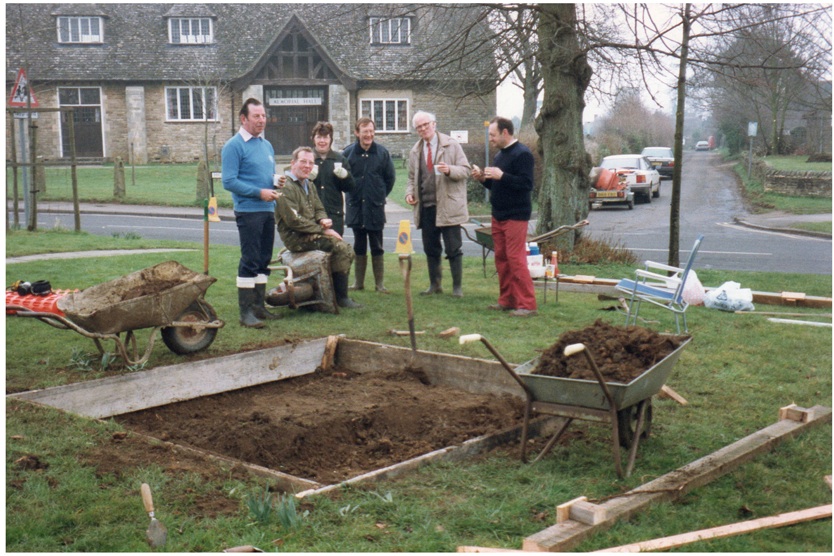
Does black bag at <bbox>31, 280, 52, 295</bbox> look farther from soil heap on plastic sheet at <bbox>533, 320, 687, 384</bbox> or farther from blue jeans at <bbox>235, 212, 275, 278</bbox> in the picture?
soil heap on plastic sheet at <bbox>533, 320, 687, 384</bbox>

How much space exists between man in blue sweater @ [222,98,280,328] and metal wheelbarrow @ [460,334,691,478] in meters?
3.92

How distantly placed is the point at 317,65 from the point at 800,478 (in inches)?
1474

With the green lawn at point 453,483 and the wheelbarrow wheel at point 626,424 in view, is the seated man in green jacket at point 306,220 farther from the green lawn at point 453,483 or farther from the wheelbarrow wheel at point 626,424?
the wheelbarrow wheel at point 626,424

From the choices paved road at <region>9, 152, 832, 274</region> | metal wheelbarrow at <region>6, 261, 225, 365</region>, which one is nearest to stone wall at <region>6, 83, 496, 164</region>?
paved road at <region>9, 152, 832, 274</region>

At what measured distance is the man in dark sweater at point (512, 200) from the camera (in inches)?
354

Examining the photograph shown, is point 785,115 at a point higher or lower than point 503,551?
higher

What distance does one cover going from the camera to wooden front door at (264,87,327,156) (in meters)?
40.4

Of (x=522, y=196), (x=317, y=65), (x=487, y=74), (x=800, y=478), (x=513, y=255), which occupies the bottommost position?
(x=800, y=478)

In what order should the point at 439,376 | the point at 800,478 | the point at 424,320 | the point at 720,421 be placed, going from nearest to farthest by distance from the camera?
the point at 800,478, the point at 720,421, the point at 439,376, the point at 424,320

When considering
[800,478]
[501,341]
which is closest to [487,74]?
[501,341]

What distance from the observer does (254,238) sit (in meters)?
8.51

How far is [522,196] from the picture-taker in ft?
29.9

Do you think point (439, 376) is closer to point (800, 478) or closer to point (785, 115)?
point (800, 478)

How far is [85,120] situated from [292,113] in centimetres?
936
